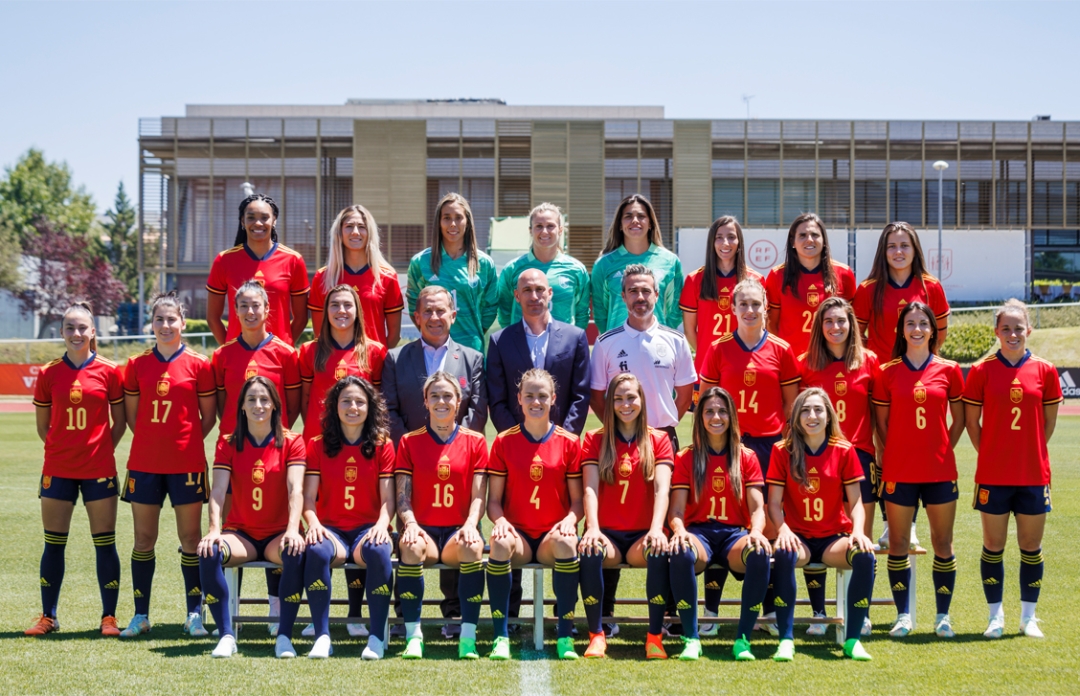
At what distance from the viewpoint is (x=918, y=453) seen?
18.3 ft

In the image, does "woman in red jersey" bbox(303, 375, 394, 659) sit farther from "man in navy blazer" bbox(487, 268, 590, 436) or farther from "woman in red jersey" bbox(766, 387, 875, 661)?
"woman in red jersey" bbox(766, 387, 875, 661)

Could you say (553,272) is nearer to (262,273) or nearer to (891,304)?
(262,273)

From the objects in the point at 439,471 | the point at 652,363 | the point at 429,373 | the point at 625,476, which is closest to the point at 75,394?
the point at 429,373

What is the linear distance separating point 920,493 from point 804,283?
1531mm

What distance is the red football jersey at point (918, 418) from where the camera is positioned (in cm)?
555

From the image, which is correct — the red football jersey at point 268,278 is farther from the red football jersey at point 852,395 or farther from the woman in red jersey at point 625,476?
the red football jersey at point 852,395

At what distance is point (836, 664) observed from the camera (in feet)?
16.2

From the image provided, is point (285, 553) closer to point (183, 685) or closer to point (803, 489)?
point (183, 685)

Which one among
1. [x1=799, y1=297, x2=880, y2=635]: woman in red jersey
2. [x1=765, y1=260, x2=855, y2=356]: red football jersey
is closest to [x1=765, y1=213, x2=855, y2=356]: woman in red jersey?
[x1=765, y1=260, x2=855, y2=356]: red football jersey

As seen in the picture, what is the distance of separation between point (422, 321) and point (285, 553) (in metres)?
1.54

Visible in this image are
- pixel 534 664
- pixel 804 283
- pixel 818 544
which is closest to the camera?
pixel 534 664

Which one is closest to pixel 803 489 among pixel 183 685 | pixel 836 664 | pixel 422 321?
pixel 836 664

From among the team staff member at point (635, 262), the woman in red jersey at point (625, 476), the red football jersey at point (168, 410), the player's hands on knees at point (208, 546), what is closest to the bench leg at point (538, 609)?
the woman in red jersey at point (625, 476)

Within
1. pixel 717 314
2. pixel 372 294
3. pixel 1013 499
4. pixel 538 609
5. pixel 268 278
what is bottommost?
pixel 538 609
